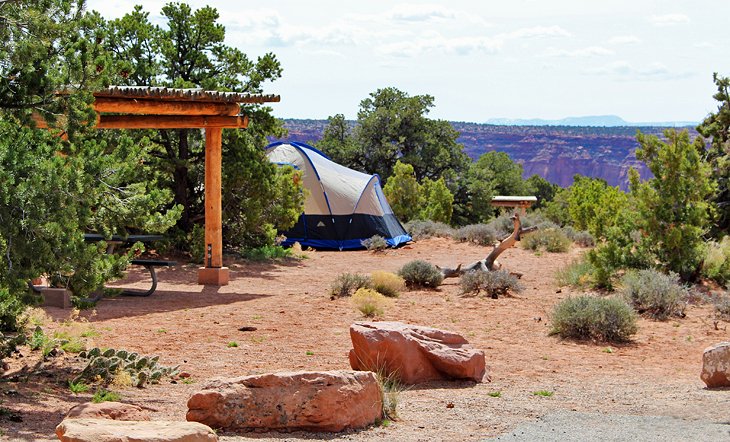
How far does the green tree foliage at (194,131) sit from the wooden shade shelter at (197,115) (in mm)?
3074

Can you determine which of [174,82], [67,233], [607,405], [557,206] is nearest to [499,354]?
[607,405]

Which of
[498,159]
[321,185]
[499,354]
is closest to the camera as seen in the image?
[499,354]

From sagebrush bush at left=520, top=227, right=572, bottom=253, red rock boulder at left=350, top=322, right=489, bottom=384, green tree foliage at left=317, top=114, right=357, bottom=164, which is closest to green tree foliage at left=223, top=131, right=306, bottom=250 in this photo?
sagebrush bush at left=520, top=227, right=572, bottom=253

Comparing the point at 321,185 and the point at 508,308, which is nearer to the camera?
the point at 508,308

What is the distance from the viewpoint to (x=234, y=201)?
59.5ft

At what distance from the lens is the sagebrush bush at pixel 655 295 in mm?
11898

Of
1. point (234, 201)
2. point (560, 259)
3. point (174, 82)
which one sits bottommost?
point (560, 259)

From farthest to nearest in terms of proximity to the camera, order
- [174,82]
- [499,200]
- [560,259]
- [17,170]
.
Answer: [499,200]
[560,259]
[174,82]
[17,170]

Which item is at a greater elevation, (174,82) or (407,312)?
(174,82)

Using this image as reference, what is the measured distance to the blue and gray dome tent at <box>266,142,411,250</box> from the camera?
22.7 metres

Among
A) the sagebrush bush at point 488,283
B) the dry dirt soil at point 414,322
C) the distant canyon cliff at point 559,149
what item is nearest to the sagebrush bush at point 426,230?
the dry dirt soil at point 414,322

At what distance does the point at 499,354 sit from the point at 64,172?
5373 millimetres

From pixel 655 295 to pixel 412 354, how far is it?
18.3 feet

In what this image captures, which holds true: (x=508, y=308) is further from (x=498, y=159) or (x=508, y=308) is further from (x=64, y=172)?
(x=498, y=159)
